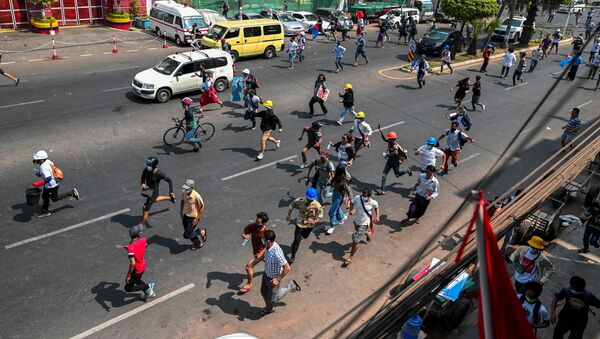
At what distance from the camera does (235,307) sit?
27.7ft

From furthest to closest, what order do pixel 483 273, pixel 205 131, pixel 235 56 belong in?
pixel 235 56 → pixel 205 131 → pixel 483 273

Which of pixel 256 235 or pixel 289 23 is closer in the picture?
pixel 256 235

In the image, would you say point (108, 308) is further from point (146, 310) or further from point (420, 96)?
point (420, 96)

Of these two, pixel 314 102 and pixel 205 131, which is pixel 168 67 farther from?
pixel 314 102

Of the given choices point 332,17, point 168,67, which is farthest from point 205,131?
point 332,17

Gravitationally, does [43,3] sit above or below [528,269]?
above

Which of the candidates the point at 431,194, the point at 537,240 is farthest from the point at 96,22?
the point at 537,240

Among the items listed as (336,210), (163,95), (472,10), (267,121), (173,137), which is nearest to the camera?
(336,210)

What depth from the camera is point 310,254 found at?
10.0 m

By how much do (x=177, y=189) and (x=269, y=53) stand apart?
614 inches

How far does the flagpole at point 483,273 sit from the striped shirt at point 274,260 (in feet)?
15.1

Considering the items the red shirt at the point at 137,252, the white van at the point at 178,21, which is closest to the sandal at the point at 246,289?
the red shirt at the point at 137,252

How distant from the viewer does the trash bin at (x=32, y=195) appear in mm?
10383

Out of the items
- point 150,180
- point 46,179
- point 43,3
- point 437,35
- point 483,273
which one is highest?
point 483,273
